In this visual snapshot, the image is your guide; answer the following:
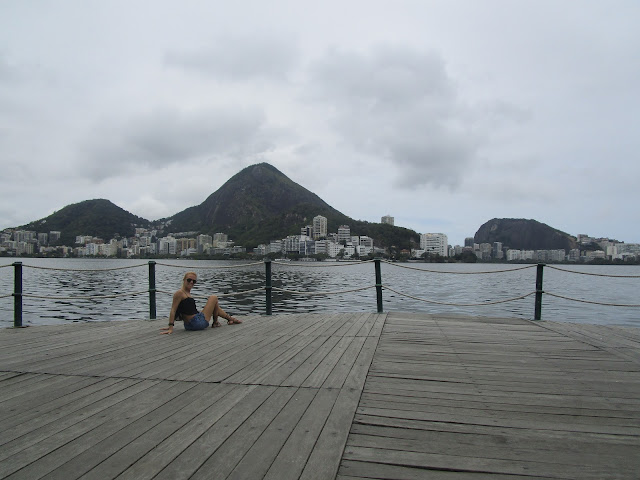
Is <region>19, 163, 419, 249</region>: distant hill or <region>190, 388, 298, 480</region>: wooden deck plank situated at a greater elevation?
<region>19, 163, 419, 249</region>: distant hill

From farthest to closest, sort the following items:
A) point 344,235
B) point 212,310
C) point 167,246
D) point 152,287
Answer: point 167,246, point 344,235, point 152,287, point 212,310

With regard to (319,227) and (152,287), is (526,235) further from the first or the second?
(152,287)

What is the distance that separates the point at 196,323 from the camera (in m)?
5.59

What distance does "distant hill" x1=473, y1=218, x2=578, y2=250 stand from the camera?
155 meters

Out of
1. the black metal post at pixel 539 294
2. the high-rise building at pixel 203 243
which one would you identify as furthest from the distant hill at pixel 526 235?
the black metal post at pixel 539 294

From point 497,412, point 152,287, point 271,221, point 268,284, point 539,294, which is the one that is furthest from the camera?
point 271,221

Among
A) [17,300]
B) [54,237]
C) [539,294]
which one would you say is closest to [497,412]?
[539,294]

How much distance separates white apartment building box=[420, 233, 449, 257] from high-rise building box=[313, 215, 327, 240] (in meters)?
35.4

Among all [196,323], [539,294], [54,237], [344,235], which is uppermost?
[344,235]

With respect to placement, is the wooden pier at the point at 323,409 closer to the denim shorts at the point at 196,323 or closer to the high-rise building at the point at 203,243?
the denim shorts at the point at 196,323

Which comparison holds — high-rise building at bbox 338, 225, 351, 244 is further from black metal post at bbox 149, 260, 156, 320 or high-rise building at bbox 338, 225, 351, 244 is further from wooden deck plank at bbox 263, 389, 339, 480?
wooden deck plank at bbox 263, 389, 339, 480

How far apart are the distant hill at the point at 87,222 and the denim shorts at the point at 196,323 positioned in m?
163

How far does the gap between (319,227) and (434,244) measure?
4320 centimetres

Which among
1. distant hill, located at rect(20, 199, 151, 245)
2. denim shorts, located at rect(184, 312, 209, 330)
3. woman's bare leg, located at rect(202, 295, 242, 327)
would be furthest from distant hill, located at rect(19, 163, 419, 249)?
denim shorts, located at rect(184, 312, 209, 330)
